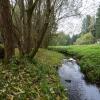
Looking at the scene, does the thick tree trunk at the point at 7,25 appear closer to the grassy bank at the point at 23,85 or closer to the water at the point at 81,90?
the grassy bank at the point at 23,85

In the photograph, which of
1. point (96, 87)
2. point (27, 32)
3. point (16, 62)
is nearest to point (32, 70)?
point (16, 62)

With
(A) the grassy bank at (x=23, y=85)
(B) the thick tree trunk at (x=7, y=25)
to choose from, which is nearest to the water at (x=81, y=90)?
(A) the grassy bank at (x=23, y=85)

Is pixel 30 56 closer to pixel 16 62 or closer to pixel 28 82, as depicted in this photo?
pixel 16 62

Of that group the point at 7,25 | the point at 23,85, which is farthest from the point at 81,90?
the point at 23,85

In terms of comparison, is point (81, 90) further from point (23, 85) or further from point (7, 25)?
point (23, 85)

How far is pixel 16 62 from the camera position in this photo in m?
10.2

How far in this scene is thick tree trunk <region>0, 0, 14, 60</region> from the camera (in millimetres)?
10387

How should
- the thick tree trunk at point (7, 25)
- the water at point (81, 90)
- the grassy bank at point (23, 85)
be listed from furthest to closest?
the water at point (81, 90), the thick tree trunk at point (7, 25), the grassy bank at point (23, 85)

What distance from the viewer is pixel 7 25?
34.6ft

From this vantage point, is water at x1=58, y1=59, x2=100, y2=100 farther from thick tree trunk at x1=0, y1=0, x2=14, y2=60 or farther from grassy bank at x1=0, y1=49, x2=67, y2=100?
thick tree trunk at x1=0, y1=0, x2=14, y2=60

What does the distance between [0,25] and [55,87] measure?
3.66 m

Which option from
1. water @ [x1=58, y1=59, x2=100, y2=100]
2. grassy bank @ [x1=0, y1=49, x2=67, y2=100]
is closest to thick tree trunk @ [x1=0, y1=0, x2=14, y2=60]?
grassy bank @ [x1=0, y1=49, x2=67, y2=100]

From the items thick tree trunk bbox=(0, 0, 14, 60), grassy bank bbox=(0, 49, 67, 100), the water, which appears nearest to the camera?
grassy bank bbox=(0, 49, 67, 100)

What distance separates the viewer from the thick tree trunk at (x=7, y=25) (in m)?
10.4
